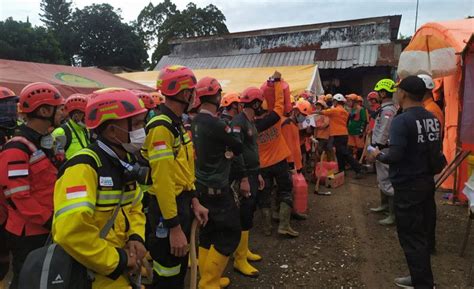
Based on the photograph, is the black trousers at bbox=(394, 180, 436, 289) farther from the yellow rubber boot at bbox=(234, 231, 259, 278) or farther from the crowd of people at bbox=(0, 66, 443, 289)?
the yellow rubber boot at bbox=(234, 231, 259, 278)

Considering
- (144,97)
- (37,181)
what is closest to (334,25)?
(144,97)

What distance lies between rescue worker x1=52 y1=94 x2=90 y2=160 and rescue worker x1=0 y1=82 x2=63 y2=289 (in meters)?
0.66

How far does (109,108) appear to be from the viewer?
204cm

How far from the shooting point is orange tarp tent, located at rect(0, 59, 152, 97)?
858cm

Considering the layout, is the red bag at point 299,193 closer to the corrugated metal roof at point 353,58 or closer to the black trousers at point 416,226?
the black trousers at point 416,226

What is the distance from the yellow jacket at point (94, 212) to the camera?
1789mm

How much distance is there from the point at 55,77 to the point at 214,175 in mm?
8035

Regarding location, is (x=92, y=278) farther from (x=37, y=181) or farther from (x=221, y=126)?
(x=221, y=126)

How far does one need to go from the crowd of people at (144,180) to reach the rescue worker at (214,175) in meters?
0.01

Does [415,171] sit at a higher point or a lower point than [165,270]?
higher

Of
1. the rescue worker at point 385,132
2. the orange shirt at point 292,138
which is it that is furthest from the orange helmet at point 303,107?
the rescue worker at point 385,132

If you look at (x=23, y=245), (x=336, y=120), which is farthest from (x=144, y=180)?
(x=336, y=120)

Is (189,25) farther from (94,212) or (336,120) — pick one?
(94,212)

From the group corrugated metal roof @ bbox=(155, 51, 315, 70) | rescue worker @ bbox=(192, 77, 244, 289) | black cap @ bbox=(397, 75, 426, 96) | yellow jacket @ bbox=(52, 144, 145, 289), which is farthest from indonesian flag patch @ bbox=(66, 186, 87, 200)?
corrugated metal roof @ bbox=(155, 51, 315, 70)
